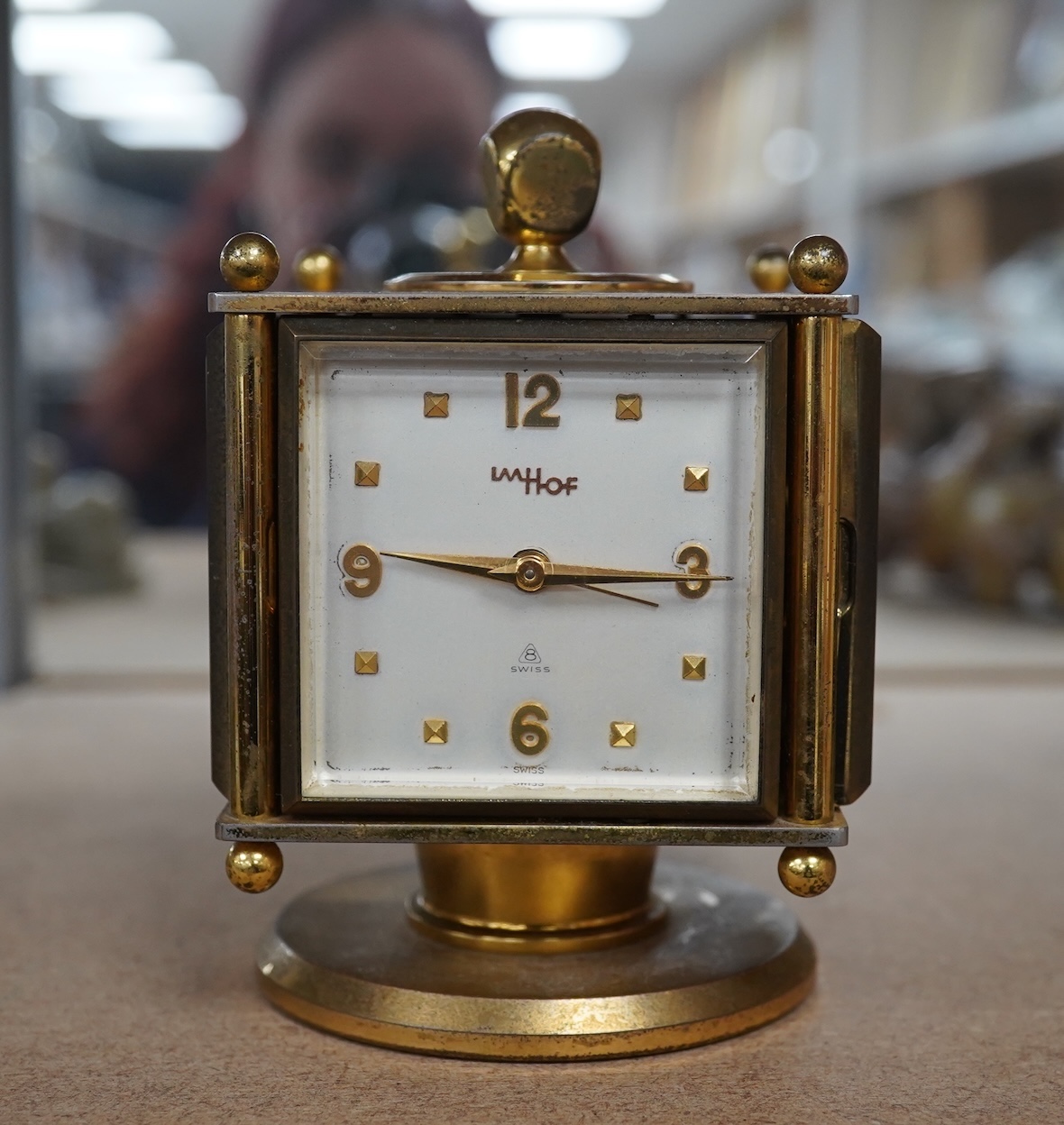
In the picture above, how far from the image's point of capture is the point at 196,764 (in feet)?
3.86

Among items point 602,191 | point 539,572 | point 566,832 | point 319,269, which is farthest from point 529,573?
point 602,191

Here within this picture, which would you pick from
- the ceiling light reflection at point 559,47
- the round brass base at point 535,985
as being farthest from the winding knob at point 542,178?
the ceiling light reflection at point 559,47

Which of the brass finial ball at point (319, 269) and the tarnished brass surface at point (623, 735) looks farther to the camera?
the brass finial ball at point (319, 269)

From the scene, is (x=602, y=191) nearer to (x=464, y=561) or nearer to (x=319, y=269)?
(x=319, y=269)

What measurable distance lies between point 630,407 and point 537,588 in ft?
0.28

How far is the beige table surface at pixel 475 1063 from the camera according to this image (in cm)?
57

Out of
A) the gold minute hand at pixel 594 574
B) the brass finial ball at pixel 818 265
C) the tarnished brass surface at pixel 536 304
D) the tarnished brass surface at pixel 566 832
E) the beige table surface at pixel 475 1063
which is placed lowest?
the beige table surface at pixel 475 1063

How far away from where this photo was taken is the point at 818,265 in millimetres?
597

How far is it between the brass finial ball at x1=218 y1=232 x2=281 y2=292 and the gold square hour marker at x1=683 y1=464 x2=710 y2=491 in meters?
0.19

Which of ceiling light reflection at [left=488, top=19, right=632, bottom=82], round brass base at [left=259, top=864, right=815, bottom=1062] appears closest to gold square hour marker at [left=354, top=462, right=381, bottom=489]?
round brass base at [left=259, top=864, right=815, bottom=1062]

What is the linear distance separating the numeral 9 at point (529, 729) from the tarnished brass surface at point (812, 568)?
0.10 meters

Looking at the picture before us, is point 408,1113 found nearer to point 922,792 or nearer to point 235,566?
point 235,566

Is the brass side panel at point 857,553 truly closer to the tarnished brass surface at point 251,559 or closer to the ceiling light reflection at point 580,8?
the tarnished brass surface at point 251,559

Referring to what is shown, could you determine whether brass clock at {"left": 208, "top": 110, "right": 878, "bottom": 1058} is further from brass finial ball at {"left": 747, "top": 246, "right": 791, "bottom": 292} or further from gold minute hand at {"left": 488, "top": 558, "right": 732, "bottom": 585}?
brass finial ball at {"left": 747, "top": 246, "right": 791, "bottom": 292}
